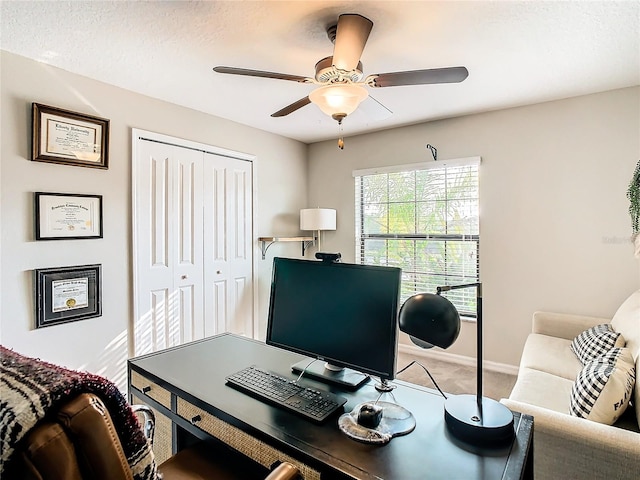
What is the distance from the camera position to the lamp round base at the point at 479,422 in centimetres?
98

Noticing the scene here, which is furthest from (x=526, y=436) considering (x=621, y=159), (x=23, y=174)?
(x=23, y=174)

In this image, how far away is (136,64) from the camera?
91.6 inches

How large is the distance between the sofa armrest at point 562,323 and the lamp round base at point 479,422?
217 cm

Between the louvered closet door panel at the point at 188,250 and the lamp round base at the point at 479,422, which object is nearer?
the lamp round base at the point at 479,422

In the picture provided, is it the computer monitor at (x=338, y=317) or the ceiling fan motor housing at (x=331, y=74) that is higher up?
the ceiling fan motor housing at (x=331, y=74)

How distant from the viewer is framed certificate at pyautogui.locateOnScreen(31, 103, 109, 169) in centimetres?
227

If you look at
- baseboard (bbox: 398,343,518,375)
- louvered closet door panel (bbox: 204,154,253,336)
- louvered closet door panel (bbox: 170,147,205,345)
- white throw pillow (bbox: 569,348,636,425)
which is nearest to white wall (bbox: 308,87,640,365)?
baseboard (bbox: 398,343,518,375)

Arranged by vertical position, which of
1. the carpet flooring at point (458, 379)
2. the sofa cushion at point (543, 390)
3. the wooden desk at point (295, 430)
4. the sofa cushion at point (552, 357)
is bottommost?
the carpet flooring at point (458, 379)

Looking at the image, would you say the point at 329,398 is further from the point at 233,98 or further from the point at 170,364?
the point at 233,98

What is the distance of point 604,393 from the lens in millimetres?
1497

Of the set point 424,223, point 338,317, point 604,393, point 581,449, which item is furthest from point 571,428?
point 424,223

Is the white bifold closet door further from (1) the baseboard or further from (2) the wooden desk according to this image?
(1) the baseboard

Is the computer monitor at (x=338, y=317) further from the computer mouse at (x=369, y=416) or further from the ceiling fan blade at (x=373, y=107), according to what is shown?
the ceiling fan blade at (x=373, y=107)

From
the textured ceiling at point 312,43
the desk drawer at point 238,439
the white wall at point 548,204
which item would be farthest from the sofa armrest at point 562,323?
the desk drawer at point 238,439
